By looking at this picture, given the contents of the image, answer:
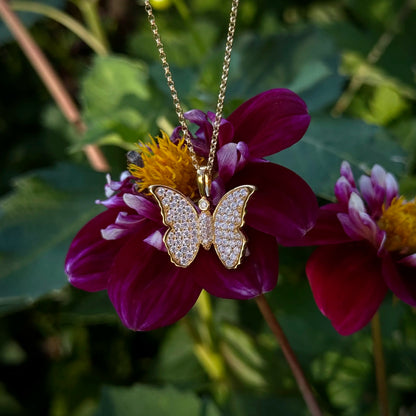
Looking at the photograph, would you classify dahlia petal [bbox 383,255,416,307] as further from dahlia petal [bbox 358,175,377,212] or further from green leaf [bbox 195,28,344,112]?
green leaf [bbox 195,28,344,112]

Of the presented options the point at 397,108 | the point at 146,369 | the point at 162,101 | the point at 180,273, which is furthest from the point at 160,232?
the point at 397,108

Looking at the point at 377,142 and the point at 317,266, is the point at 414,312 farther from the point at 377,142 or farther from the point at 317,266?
the point at 317,266

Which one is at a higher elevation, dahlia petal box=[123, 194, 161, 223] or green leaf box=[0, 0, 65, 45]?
green leaf box=[0, 0, 65, 45]

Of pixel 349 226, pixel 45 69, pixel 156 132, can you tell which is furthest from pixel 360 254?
pixel 45 69

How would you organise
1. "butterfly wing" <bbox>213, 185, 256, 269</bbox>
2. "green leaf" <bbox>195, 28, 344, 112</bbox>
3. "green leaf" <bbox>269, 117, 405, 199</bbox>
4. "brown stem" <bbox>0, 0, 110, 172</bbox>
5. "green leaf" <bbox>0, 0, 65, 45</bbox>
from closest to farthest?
1. "butterfly wing" <bbox>213, 185, 256, 269</bbox>
2. "green leaf" <bbox>269, 117, 405, 199</bbox>
3. "green leaf" <bbox>195, 28, 344, 112</bbox>
4. "brown stem" <bbox>0, 0, 110, 172</bbox>
5. "green leaf" <bbox>0, 0, 65, 45</bbox>

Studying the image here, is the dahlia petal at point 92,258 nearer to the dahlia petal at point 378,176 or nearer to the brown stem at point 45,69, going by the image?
the dahlia petal at point 378,176

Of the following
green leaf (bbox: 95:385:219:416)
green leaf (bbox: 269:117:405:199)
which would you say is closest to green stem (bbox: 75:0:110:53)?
green leaf (bbox: 269:117:405:199)
